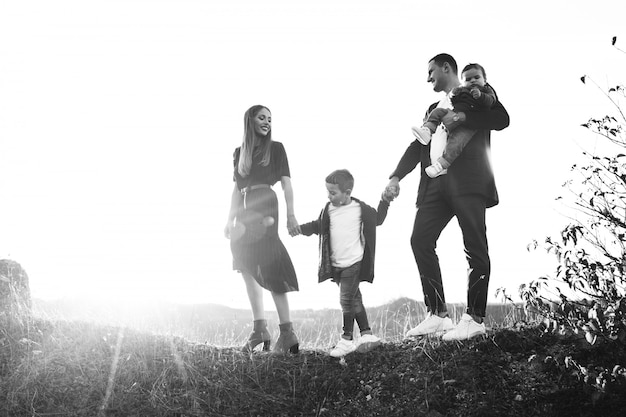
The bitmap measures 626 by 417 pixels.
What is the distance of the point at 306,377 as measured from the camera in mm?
5125

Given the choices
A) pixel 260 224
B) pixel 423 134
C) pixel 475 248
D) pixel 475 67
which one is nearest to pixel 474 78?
pixel 475 67

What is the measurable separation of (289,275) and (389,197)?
1.16 m

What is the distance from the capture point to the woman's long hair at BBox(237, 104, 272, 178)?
5.80m

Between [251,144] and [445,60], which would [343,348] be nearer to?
[251,144]

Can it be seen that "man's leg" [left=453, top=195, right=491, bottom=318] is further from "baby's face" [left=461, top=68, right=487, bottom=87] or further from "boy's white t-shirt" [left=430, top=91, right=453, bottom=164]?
"baby's face" [left=461, top=68, right=487, bottom=87]

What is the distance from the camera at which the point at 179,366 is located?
17.9 ft

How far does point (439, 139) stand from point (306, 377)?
7.31 feet

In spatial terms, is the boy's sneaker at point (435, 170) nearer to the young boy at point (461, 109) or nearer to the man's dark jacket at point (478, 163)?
the young boy at point (461, 109)

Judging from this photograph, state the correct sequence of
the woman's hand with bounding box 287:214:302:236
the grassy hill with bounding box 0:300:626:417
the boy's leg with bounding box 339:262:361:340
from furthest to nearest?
1. the woman's hand with bounding box 287:214:302:236
2. the boy's leg with bounding box 339:262:361:340
3. the grassy hill with bounding box 0:300:626:417

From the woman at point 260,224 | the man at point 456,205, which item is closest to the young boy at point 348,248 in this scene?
the man at point 456,205

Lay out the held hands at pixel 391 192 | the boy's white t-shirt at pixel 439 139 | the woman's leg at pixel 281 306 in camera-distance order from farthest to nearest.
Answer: the woman's leg at pixel 281 306, the held hands at pixel 391 192, the boy's white t-shirt at pixel 439 139

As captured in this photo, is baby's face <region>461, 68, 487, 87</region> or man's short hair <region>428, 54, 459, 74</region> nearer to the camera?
baby's face <region>461, 68, 487, 87</region>

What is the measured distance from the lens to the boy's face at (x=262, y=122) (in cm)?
581

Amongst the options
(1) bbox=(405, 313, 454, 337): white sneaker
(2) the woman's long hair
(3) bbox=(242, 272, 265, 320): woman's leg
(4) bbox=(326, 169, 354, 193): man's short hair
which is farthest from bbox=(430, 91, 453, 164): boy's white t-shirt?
(3) bbox=(242, 272, 265, 320): woman's leg
